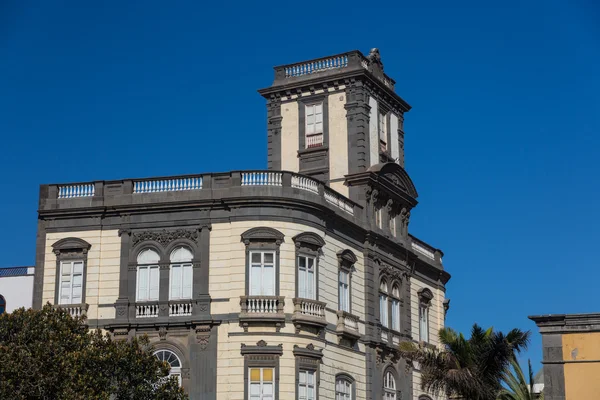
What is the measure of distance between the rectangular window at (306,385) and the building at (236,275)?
54mm

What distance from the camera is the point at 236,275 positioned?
4706 centimetres

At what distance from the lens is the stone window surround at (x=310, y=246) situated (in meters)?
47.6

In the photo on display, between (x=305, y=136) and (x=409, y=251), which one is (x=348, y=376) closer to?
(x=409, y=251)

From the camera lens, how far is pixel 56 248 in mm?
49469

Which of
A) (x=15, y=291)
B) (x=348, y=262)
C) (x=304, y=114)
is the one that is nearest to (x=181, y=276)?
(x=348, y=262)

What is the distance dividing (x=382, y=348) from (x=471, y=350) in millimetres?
11136

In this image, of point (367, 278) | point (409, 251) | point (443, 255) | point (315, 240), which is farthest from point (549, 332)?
point (443, 255)

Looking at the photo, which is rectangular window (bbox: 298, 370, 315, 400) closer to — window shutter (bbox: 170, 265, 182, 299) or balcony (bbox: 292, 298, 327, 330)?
balcony (bbox: 292, 298, 327, 330)

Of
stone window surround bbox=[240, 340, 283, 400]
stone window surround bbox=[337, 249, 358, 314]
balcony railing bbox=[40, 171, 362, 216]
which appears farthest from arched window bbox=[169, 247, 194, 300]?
stone window surround bbox=[337, 249, 358, 314]

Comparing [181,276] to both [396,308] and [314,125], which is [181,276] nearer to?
[314,125]

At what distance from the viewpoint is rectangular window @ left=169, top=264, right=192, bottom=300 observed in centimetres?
4778

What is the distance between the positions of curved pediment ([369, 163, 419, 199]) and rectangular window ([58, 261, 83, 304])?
15310 mm

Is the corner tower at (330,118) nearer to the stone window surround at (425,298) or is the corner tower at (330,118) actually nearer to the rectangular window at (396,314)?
the rectangular window at (396,314)

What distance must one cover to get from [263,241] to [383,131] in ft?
47.3
